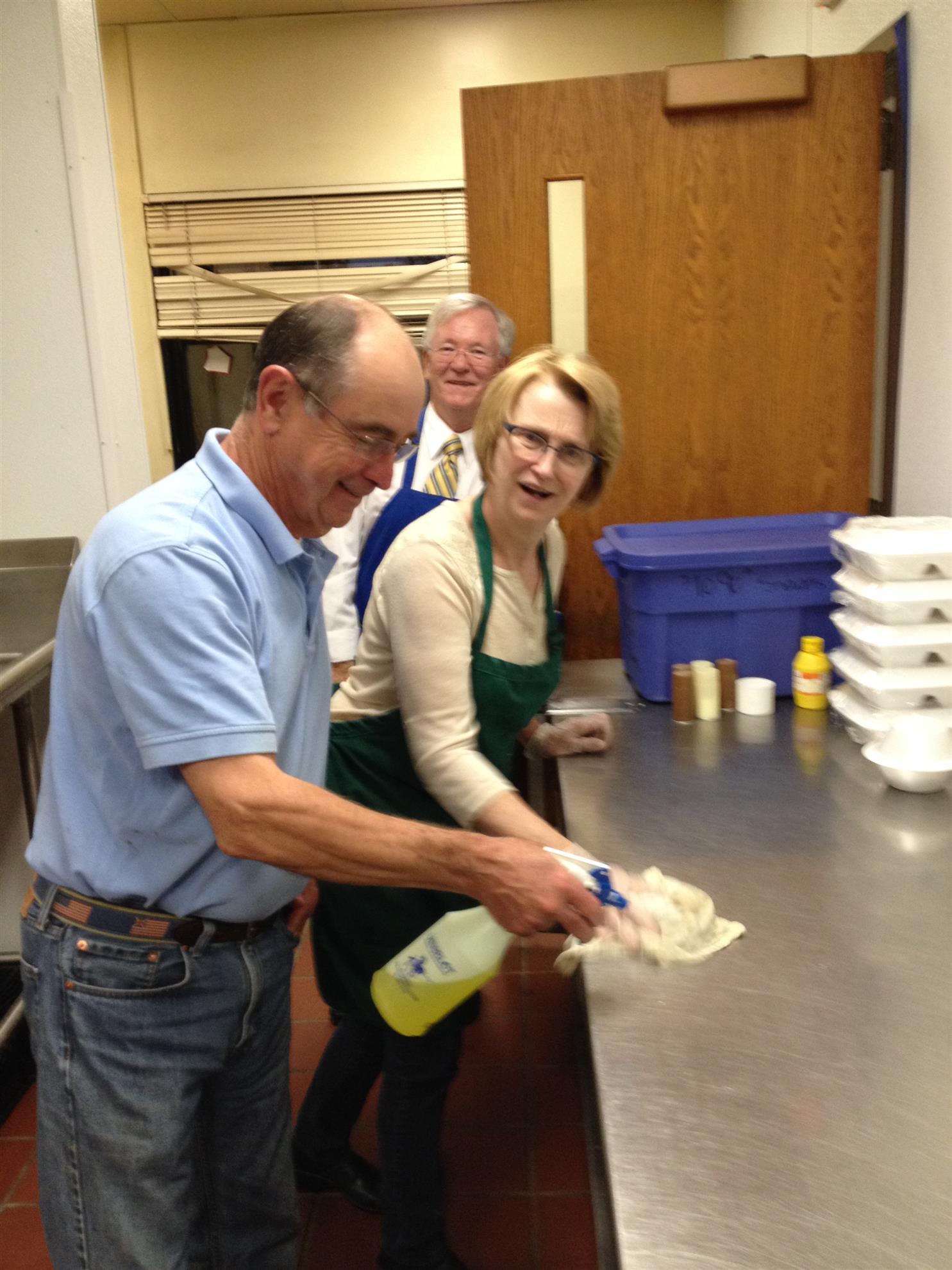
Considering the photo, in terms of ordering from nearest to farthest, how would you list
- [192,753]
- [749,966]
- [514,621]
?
[192,753] → [749,966] → [514,621]

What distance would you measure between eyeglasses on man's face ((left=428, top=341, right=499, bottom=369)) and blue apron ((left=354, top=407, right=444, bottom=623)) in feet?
0.64

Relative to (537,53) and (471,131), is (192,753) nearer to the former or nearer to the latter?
(471,131)

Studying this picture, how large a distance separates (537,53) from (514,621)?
383cm

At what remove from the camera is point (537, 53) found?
443 cm

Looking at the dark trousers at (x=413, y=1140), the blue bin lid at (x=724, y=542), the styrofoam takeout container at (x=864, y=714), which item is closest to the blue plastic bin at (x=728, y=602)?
the blue bin lid at (x=724, y=542)

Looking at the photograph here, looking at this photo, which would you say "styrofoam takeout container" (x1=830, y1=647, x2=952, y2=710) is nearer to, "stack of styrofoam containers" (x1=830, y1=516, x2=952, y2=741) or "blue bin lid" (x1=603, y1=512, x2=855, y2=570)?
"stack of styrofoam containers" (x1=830, y1=516, x2=952, y2=741)

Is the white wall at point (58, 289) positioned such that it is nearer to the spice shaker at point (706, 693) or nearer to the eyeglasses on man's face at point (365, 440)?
the spice shaker at point (706, 693)

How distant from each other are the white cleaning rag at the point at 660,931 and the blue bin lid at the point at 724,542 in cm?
97

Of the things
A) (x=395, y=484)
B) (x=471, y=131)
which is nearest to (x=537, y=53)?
(x=471, y=131)

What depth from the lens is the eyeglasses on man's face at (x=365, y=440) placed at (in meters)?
1.11

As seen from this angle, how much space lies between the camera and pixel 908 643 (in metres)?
1.75

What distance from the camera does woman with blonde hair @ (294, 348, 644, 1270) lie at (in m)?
1.44

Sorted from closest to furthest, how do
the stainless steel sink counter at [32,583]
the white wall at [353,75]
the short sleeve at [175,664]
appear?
1. the short sleeve at [175,664]
2. the stainless steel sink counter at [32,583]
3. the white wall at [353,75]

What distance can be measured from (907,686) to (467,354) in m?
1.30
